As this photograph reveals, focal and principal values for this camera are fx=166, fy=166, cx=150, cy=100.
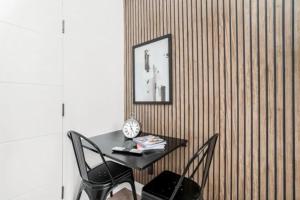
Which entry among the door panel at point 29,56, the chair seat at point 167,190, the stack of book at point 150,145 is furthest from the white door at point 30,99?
the chair seat at point 167,190

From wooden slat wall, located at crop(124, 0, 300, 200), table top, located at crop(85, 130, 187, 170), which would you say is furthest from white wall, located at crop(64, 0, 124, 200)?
wooden slat wall, located at crop(124, 0, 300, 200)

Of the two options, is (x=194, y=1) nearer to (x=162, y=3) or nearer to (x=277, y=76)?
(x=162, y=3)

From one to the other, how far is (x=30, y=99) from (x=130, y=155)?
1040 millimetres

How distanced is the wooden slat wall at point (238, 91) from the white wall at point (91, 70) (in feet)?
2.25

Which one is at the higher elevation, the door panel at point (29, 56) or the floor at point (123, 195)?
the door panel at point (29, 56)

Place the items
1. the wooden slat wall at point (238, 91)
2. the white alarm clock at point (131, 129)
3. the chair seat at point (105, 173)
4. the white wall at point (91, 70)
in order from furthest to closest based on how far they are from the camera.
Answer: the white alarm clock at point (131, 129) → the white wall at point (91, 70) → the chair seat at point (105, 173) → the wooden slat wall at point (238, 91)

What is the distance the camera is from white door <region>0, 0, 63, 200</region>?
1.38 metres

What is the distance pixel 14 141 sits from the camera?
4.64 feet

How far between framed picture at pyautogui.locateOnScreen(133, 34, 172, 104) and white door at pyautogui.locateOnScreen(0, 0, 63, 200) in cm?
95

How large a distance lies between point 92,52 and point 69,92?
59 cm

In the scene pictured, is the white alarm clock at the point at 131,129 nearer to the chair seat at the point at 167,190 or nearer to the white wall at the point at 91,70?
the white wall at the point at 91,70

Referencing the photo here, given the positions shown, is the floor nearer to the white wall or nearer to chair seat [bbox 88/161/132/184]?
the white wall

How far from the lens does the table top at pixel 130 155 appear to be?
1.29 meters

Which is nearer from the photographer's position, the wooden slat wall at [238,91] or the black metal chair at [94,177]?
the wooden slat wall at [238,91]
